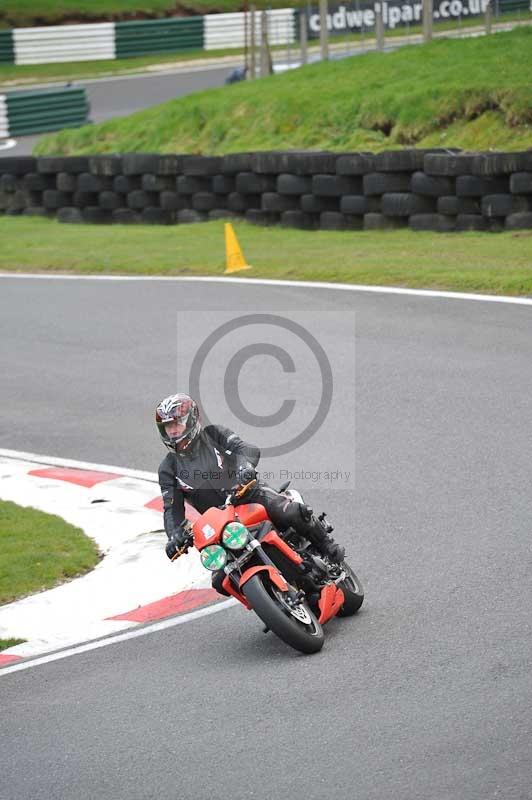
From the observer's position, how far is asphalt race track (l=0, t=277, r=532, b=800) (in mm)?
5270

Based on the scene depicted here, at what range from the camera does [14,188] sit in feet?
77.7

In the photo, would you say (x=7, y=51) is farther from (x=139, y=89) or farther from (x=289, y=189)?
(x=289, y=189)

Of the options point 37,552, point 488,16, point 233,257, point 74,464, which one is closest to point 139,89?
point 488,16

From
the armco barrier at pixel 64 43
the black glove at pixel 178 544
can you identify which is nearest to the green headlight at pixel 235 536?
the black glove at pixel 178 544

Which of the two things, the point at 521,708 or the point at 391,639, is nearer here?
the point at 521,708

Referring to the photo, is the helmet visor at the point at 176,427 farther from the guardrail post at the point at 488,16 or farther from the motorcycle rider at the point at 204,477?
the guardrail post at the point at 488,16

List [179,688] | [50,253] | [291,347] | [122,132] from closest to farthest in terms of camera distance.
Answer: [179,688]
[291,347]
[50,253]
[122,132]

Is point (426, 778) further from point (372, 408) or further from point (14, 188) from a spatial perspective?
point (14, 188)

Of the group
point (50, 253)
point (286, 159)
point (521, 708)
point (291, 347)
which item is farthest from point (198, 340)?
point (521, 708)

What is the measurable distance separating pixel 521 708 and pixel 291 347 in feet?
25.7

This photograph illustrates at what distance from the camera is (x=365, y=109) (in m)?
20.8

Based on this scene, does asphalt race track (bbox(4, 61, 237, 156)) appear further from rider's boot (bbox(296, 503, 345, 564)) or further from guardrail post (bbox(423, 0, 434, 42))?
rider's boot (bbox(296, 503, 345, 564))

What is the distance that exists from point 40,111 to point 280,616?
31.3 metres

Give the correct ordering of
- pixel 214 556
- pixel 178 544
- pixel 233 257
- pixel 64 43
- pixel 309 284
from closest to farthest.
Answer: pixel 214 556
pixel 178 544
pixel 309 284
pixel 233 257
pixel 64 43
